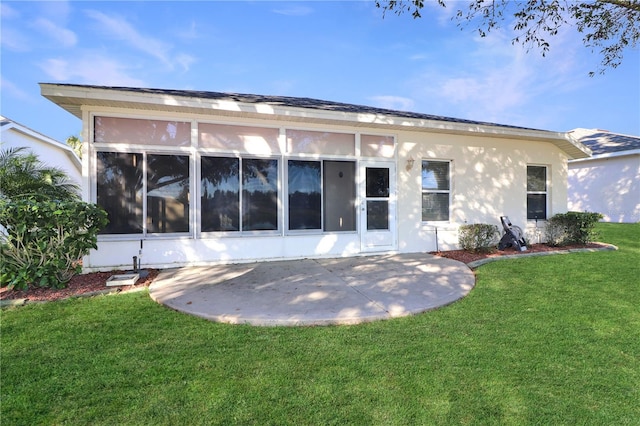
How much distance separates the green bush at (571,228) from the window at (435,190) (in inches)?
135

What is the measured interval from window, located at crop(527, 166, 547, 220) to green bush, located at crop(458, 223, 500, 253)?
2261mm

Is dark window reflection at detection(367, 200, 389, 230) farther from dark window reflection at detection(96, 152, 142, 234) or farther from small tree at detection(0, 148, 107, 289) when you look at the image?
small tree at detection(0, 148, 107, 289)

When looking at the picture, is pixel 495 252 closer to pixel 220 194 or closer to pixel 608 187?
pixel 220 194

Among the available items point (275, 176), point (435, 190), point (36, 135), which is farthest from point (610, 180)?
point (36, 135)

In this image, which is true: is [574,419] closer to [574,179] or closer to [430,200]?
[430,200]

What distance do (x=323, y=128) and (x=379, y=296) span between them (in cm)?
418

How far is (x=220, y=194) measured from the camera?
261 inches

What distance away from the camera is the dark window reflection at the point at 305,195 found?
7.09 metres

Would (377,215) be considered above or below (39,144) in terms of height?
below

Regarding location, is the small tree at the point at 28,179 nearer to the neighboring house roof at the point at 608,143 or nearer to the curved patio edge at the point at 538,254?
the curved patio edge at the point at 538,254

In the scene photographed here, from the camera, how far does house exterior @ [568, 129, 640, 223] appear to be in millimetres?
15141

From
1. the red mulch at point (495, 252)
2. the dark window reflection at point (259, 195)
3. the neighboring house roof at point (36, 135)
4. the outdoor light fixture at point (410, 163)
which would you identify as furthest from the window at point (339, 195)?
the neighboring house roof at point (36, 135)

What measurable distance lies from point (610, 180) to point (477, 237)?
13.5 meters

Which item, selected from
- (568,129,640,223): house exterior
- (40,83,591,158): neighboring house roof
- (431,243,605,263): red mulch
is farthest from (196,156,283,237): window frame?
(568,129,640,223): house exterior
